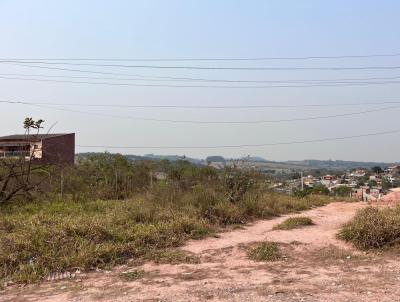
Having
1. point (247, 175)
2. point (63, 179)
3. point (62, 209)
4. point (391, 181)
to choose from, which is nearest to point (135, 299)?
point (62, 209)

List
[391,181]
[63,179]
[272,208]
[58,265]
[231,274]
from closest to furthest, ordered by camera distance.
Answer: [231,274] < [58,265] < [272,208] < [63,179] < [391,181]

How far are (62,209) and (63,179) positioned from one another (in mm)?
3411

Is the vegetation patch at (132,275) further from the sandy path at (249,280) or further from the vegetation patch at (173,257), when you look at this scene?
the vegetation patch at (173,257)

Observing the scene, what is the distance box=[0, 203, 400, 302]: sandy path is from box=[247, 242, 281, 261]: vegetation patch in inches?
5.6

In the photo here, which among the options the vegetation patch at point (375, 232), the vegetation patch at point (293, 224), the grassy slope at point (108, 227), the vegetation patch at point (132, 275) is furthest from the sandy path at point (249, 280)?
the vegetation patch at point (293, 224)

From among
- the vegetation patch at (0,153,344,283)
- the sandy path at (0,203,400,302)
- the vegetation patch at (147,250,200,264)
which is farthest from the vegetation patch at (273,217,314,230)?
the vegetation patch at (147,250,200,264)

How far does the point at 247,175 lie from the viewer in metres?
13.1

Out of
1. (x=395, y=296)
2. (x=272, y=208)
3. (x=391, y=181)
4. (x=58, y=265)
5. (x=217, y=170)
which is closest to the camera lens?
(x=395, y=296)

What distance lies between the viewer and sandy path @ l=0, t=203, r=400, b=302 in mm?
5609

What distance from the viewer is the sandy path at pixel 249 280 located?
561 centimetres

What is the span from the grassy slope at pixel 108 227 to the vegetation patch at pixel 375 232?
9.50 ft

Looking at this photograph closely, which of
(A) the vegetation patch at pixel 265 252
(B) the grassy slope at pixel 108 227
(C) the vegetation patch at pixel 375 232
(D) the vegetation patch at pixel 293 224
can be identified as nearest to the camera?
(B) the grassy slope at pixel 108 227

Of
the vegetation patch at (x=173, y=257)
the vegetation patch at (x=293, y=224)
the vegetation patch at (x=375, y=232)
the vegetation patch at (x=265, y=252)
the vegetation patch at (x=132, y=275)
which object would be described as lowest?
the vegetation patch at (x=132, y=275)

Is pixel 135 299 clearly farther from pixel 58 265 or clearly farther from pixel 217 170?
pixel 217 170
